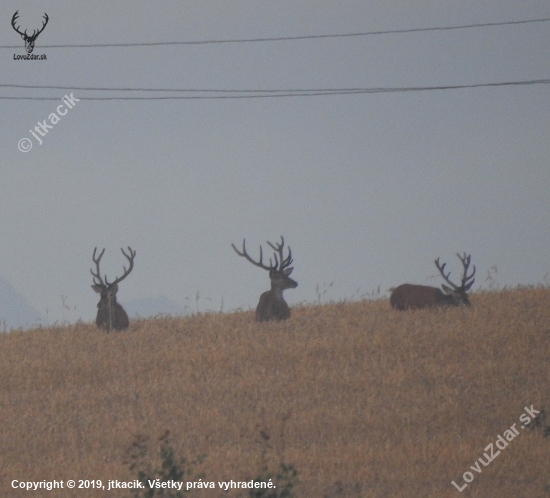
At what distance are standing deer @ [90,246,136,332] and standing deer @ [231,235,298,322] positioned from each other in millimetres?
2373

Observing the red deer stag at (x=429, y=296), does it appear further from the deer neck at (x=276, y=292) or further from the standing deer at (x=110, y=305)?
the standing deer at (x=110, y=305)

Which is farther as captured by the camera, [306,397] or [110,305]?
[110,305]

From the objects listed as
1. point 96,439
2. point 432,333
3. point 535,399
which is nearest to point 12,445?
point 96,439

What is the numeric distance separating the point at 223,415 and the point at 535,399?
12.9ft

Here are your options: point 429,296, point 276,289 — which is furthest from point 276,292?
point 429,296

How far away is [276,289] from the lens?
19078mm

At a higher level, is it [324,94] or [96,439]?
[324,94]

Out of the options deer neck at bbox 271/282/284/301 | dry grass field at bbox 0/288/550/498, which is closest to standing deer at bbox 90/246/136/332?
dry grass field at bbox 0/288/550/498

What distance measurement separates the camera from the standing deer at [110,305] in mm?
18641

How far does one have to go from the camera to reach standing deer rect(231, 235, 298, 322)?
61.1 ft

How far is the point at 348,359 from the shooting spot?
1475cm

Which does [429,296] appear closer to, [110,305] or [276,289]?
[276,289]

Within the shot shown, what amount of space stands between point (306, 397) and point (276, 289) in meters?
6.64

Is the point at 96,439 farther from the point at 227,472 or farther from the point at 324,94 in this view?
the point at 324,94
